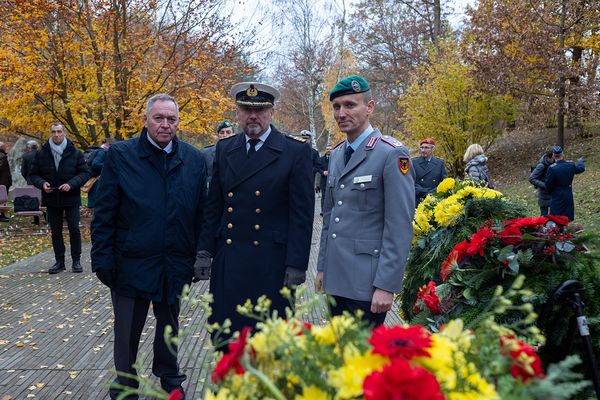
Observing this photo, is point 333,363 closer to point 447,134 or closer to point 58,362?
point 58,362

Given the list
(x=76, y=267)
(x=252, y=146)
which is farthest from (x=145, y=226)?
(x=76, y=267)

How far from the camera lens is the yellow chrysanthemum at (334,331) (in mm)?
1285

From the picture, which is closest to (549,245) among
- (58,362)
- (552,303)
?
(552,303)

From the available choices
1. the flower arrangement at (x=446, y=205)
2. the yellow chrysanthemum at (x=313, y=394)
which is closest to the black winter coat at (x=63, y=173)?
the flower arrangement at (x=446, y=205)

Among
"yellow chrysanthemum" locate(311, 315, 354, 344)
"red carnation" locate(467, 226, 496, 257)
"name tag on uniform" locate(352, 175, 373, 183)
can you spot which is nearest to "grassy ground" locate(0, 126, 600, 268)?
"red carnation" locate(467, 226, 496, 257)

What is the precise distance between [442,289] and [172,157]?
2016 mm

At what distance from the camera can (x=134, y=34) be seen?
45.6ft

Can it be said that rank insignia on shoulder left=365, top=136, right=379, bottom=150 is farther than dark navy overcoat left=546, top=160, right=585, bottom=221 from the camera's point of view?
No

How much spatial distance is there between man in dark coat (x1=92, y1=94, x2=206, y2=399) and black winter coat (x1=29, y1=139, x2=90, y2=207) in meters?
5.39

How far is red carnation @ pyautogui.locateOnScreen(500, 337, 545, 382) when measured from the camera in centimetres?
118

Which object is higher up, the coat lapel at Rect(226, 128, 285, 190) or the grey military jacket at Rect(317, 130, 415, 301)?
the coat lapel at Rect(226, 128, 285, 190)

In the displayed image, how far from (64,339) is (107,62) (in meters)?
9.54

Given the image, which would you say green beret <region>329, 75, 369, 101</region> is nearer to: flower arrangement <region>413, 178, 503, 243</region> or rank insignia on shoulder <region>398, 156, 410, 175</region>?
rank insignia on shoulder <region>398, 156, 410, 175</region>

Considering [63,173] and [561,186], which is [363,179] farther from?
[561,186]
